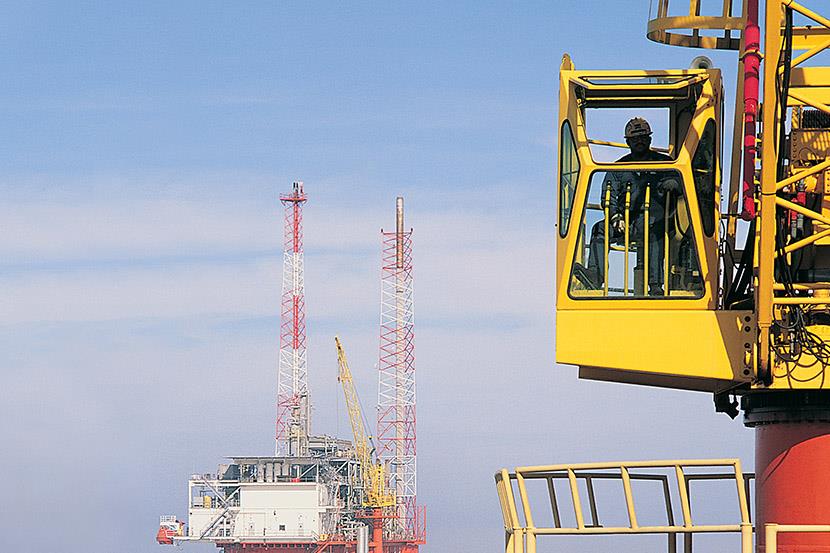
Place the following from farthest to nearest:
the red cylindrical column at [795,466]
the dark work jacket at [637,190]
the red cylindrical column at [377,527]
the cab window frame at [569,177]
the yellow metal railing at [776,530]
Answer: the red cylindrical column at [377,527]
the cab window frame at [569,177]
the dark work jacket at [637,190]
the red cylindrical column at [795,466]
the yellow metal railing at [776,530]

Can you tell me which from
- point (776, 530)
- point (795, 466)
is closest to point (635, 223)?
point (795, 466)

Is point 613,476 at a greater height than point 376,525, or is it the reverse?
point 613,476

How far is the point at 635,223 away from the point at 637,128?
0.95 metres

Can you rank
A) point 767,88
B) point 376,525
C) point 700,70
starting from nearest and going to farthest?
point 767,88 → point 700,70 → point 376,525

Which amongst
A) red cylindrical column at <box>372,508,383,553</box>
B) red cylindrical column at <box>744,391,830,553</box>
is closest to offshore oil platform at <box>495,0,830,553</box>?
red cylindrical column at <box>744,391,830,553</box>

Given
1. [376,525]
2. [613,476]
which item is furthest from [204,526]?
[613,476]

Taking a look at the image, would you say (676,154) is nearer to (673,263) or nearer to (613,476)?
(673,263)

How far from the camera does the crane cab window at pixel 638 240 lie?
1482 cm

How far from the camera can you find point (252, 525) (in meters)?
180

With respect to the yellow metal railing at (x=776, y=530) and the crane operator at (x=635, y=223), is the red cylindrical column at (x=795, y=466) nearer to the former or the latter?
the yellow metal railing at (x=776, y=530)

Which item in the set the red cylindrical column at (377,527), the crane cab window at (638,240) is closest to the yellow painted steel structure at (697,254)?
the crane cab window at (638,240)

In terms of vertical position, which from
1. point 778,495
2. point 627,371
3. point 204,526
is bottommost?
point 204,526

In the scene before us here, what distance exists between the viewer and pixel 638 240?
15008mm

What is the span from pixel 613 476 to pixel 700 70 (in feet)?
13.1
